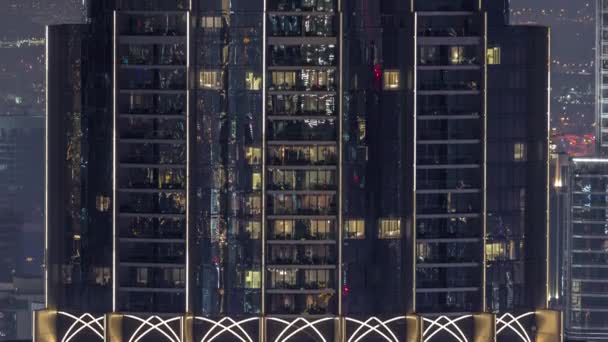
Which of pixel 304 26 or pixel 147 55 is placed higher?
pixel 304 26

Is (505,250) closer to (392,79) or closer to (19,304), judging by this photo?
(392,79)

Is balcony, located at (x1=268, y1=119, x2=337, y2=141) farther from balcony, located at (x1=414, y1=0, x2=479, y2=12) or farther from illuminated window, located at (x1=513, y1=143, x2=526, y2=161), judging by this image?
illuminated window, located at (x1=513, y1=143, x2=526, y2=161)

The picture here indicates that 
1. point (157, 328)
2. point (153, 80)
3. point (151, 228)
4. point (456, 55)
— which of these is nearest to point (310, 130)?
point (153, 80)

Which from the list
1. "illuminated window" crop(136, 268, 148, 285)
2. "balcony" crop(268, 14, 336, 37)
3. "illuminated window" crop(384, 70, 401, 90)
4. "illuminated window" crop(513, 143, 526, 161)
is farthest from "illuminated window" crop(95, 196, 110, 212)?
"illuminated window" crop(513, 143, 526, 161)

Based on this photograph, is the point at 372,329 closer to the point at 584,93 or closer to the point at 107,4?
the point at 107,4

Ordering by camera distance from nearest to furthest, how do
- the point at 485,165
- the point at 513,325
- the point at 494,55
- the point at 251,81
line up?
the point at 251,81 → the point at 485,165 → the point at 494,55 → the point at 513,325

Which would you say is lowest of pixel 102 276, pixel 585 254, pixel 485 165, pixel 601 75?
pixel 585 254

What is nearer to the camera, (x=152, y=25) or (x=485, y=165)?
(x=152, y=25)
